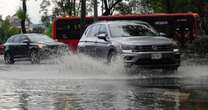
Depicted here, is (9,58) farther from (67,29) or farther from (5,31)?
(5,31)

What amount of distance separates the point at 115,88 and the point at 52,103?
2789mm

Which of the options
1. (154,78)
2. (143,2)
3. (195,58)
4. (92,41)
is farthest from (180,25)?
(154,78)

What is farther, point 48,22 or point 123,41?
point 48,22

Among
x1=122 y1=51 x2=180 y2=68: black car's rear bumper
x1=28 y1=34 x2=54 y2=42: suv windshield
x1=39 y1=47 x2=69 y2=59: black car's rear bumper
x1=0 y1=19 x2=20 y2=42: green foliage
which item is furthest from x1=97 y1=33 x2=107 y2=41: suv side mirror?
x1=0 y1=19 x2=20 y2=42: green foliage

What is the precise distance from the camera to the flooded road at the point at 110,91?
10.3m

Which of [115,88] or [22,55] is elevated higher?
[115,88]

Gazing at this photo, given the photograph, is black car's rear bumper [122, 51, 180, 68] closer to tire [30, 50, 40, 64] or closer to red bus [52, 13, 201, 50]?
Answer: tire [30, 50, 40, 64]

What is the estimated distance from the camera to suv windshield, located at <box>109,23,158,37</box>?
18.6 meters

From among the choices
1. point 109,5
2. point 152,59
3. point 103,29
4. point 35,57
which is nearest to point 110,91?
point 152,59

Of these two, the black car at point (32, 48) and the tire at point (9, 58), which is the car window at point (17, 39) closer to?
the black car at point (32, 48)

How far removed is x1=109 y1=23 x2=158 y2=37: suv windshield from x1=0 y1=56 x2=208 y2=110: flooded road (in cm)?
102

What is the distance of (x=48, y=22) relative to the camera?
222 ft

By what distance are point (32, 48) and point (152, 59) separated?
46.5 feet

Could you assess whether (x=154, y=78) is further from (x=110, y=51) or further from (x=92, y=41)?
(x=92, y=41)
